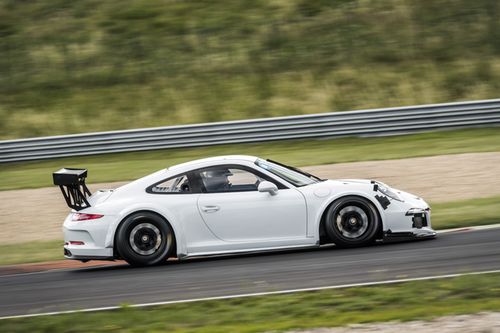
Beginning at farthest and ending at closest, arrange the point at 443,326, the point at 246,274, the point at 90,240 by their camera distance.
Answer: the point at 90,240, the point at 246,274, the point at 443,326

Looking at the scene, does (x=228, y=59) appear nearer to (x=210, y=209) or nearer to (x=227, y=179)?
(x=227, y=179)

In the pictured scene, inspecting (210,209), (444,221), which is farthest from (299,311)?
(444,221)

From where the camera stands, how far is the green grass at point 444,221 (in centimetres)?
1200

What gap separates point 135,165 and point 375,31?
41.8ft

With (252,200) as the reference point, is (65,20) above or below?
above

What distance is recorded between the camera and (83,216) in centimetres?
1069

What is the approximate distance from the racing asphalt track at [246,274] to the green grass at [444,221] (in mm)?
972

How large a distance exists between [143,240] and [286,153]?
968 cm

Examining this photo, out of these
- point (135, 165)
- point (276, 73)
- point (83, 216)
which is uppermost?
point (276, 73)

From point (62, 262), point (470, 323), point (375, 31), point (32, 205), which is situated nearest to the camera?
point (470, 323)

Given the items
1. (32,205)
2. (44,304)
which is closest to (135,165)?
(32,205)

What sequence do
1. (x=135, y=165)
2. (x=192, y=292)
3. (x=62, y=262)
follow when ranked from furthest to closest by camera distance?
(x=135, y=165) < (x=62, y=262) < (x=192, y=292)

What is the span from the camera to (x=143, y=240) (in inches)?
Answer: 414

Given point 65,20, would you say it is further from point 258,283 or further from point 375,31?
point 258,283
